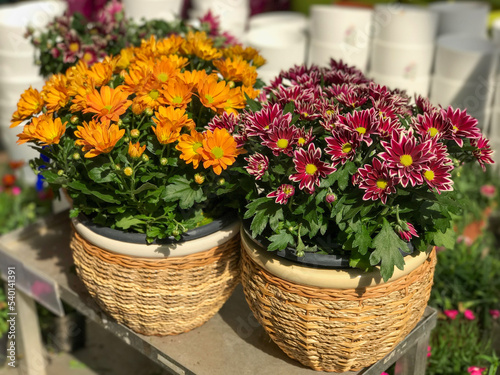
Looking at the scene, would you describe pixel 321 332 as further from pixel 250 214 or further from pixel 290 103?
pixel 290 103

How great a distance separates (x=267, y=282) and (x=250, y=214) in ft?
0.37

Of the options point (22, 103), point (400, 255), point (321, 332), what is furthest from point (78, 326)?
point (400, 255)

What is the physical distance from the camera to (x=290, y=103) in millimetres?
883

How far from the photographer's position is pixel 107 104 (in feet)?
3.04

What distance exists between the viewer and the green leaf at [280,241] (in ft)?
2.78

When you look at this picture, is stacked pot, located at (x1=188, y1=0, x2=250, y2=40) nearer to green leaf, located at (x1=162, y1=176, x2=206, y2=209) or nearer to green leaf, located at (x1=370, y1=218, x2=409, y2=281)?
green leaf, located at (x1=162, y1=176, x2=206, y2=209)

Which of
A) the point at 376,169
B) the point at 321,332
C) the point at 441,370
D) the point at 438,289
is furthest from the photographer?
the point at 438,289

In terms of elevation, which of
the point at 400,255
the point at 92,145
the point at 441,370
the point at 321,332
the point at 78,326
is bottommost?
the point at 78,326

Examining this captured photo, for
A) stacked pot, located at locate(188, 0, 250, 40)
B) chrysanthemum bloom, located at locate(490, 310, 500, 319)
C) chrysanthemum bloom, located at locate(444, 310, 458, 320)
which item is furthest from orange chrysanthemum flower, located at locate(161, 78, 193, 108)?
stacked pot, located at locate(188, 0, 250, 40)

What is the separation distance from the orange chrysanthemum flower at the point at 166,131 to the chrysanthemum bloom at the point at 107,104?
0.07 meters

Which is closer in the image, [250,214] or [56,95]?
[250,214]

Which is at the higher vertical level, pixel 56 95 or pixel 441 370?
pixel 56 95

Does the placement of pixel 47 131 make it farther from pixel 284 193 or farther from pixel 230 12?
pixel 230 12

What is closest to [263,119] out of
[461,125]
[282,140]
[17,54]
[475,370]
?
[282,140]
